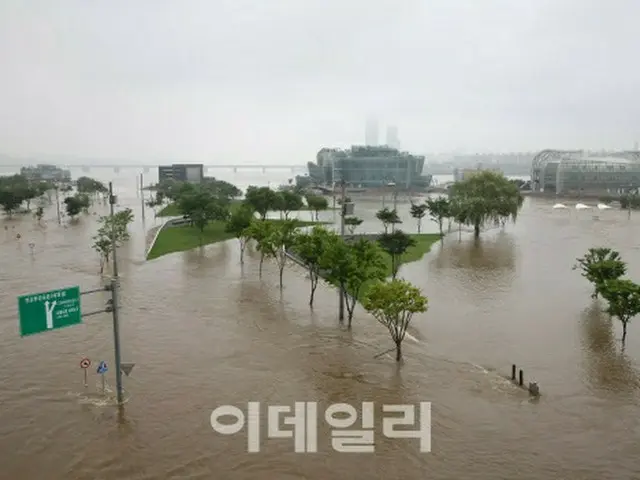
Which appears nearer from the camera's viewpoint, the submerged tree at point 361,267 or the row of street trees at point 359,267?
the row of street trees at point 359,267

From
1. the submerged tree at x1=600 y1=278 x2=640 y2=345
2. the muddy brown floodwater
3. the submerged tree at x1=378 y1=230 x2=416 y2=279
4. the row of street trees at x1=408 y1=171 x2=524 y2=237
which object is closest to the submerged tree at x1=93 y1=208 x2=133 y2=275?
the muddy brown floodwater

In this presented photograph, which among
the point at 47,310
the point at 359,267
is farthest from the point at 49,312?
the point at 359,267

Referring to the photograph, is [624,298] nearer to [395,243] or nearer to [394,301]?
[394,301]

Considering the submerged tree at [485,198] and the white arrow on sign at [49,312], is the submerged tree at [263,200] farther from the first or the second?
the white arrow on sign at [49,312]

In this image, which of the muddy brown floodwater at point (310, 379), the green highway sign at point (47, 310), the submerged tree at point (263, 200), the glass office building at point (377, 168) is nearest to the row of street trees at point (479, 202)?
the submerged tree at point (263, 200)

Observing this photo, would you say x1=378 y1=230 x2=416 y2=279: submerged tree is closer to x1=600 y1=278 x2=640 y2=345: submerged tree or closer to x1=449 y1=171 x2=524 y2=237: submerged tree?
x1=600 y1=278 x2=640 y2=345: submerged tree

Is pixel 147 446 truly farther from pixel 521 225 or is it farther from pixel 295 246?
pixel 521 225
